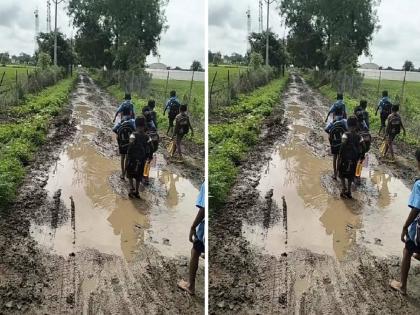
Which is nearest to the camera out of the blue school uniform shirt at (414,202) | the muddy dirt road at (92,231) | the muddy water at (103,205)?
the blue school uniform shirt at (414,202)

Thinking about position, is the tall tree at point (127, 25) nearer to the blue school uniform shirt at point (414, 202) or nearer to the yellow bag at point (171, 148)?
the yellow bag at point (171, 148)

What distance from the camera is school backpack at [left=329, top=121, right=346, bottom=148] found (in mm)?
2832

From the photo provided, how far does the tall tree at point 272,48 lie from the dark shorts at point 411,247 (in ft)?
4.01

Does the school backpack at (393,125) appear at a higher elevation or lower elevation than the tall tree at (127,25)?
lower

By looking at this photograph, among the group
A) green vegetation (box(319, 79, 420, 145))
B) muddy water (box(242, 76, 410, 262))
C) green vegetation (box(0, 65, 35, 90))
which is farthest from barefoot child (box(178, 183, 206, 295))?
green vegetation (box(0, 65, 35, 90))

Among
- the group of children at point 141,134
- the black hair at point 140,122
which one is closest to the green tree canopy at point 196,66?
the group of children at point 141,134

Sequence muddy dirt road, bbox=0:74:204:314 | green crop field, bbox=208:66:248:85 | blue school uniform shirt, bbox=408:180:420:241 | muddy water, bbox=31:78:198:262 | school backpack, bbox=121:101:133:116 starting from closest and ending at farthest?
blue school uniform shirt, bbox=408:180:420:241, muddy dirt road, bbox=0:74:204:314, muddy water, bbox=31:78:198:262, green crop field, bbox=208:66:248:85, school backpack, bbox=121:101:133:116

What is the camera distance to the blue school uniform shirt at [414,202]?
99.1 inches

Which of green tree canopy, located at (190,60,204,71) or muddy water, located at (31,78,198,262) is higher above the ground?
green tree canopy, located at (190,60,204,71)

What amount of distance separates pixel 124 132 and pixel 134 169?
9.5 inches

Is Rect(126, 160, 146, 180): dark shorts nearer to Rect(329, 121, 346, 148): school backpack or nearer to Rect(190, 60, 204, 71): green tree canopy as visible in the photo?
Rect(190, 60, 204, 71): green tree canopy

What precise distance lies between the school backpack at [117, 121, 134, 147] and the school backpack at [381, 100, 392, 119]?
147cm

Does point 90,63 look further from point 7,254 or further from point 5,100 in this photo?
point 7,254

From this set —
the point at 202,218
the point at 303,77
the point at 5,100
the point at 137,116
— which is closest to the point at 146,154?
the point at 137,116
